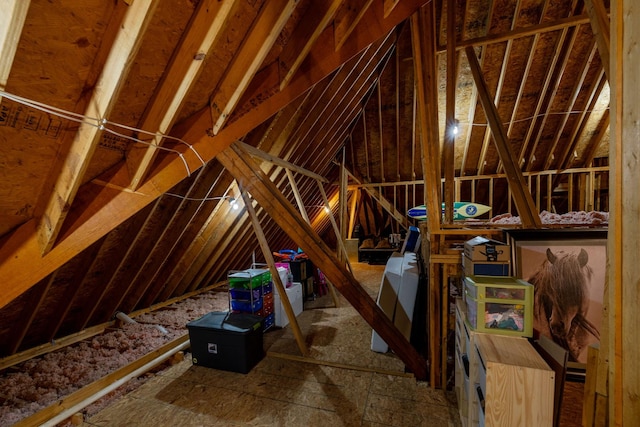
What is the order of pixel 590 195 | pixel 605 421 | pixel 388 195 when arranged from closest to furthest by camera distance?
1. pixel 605 421
2. pixel 590 195
3. pixel 388 195

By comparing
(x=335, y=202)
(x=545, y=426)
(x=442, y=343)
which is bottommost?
(x=442, y=343)

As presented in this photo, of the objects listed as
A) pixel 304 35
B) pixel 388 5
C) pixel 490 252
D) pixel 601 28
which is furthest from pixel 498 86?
pixel 304 35

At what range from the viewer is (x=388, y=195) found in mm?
8695

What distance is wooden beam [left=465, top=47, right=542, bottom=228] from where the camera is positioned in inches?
95.0

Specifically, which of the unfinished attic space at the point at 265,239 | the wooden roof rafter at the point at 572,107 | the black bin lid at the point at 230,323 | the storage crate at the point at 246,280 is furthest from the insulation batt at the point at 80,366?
the wooden roof rafter at the point at 572,107

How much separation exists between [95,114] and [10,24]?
46cm

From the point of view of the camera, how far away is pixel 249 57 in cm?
165

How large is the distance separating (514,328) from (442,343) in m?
1.01

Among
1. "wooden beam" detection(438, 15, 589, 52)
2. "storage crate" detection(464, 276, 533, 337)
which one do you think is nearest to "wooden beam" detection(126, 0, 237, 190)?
"storage crate" detection(464, 276, 533, 337)

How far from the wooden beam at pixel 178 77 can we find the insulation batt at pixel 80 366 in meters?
2.42

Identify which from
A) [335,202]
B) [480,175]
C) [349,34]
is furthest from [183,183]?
[480,175]

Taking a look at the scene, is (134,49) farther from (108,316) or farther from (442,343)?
(108,316)

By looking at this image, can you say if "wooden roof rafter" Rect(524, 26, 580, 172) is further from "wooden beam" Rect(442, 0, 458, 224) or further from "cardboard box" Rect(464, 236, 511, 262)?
"cardboard box" Rect(464, 236, 511, 262)

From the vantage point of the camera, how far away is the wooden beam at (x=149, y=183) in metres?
1.57
